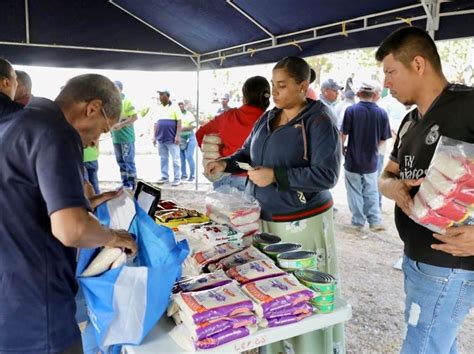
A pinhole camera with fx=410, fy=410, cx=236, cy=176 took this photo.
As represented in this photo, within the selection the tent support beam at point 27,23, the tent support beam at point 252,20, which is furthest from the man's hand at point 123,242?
the tent support beam at point 27,23

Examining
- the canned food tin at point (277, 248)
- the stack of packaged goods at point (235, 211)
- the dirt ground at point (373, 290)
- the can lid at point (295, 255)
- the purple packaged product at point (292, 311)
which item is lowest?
the dirt ground at point (373, 290)

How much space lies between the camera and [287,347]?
1575mm

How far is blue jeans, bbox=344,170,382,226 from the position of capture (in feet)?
15.3

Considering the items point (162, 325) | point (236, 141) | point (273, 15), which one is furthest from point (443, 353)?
point (273, 15)

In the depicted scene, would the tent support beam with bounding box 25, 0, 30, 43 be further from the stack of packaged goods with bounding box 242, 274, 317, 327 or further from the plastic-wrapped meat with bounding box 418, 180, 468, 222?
the plastic-wrapped meat with bounding box 418, 180, 468, 222

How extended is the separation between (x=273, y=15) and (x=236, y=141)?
1228 mm

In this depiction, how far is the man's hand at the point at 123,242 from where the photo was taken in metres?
1.08

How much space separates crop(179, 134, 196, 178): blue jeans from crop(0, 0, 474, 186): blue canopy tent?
213cm

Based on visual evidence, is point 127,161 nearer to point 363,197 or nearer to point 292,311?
point 363,197

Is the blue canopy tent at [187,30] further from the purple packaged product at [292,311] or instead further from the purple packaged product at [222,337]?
the purple packaged product at [222,337]

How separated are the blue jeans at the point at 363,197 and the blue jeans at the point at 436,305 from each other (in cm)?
342

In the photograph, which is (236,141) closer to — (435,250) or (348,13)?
(348,13)

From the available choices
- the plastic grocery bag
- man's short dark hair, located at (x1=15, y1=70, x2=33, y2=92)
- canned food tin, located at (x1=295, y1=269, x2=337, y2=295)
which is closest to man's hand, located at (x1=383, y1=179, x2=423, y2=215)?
canned food tin, located at (x1=295, y1=269, x2=337, y2=295)

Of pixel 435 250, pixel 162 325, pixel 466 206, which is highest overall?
pixel 466 206
